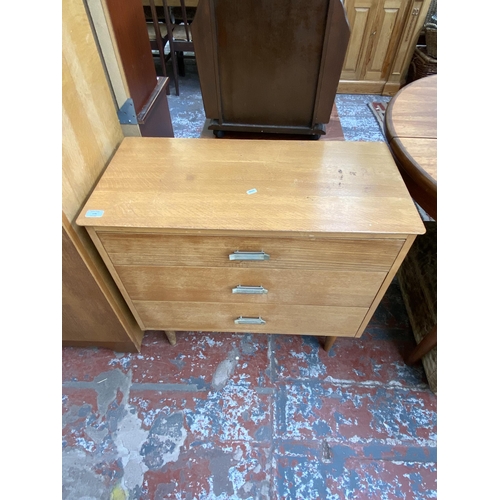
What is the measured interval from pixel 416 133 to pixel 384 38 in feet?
7.06

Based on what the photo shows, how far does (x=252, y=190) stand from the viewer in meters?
0.81

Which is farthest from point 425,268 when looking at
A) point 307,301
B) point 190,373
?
point 190,373

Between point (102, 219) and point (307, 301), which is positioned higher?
point (102, 219)

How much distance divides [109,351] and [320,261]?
918 mm

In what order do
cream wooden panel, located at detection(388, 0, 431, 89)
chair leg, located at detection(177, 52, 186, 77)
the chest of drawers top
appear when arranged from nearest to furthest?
the chest of drawers top → cream wooden panel, located at detection(388, 0, 431, 89) → chair leg, located at detection(177, 52, 186, 77)

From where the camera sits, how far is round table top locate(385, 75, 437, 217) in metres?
0.86

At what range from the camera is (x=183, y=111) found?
8.34ft

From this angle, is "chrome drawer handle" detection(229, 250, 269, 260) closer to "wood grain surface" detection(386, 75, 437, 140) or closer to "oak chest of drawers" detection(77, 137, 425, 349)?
"oak chest of drawers" detection(77, 137, 425, 349)

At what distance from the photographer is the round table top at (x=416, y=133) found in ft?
2.83

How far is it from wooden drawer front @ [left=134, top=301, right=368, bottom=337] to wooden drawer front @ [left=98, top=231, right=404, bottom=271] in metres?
0.19

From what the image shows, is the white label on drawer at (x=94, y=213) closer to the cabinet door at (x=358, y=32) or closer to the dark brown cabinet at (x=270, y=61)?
the dark brown cabinet at (x=270, y=61)

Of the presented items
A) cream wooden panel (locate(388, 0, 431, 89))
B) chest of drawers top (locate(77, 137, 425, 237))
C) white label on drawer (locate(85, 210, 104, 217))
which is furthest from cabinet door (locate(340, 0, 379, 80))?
white label on drawer (locate(85, 210, 104, 217))

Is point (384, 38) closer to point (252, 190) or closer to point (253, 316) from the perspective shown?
point (252, 190)
